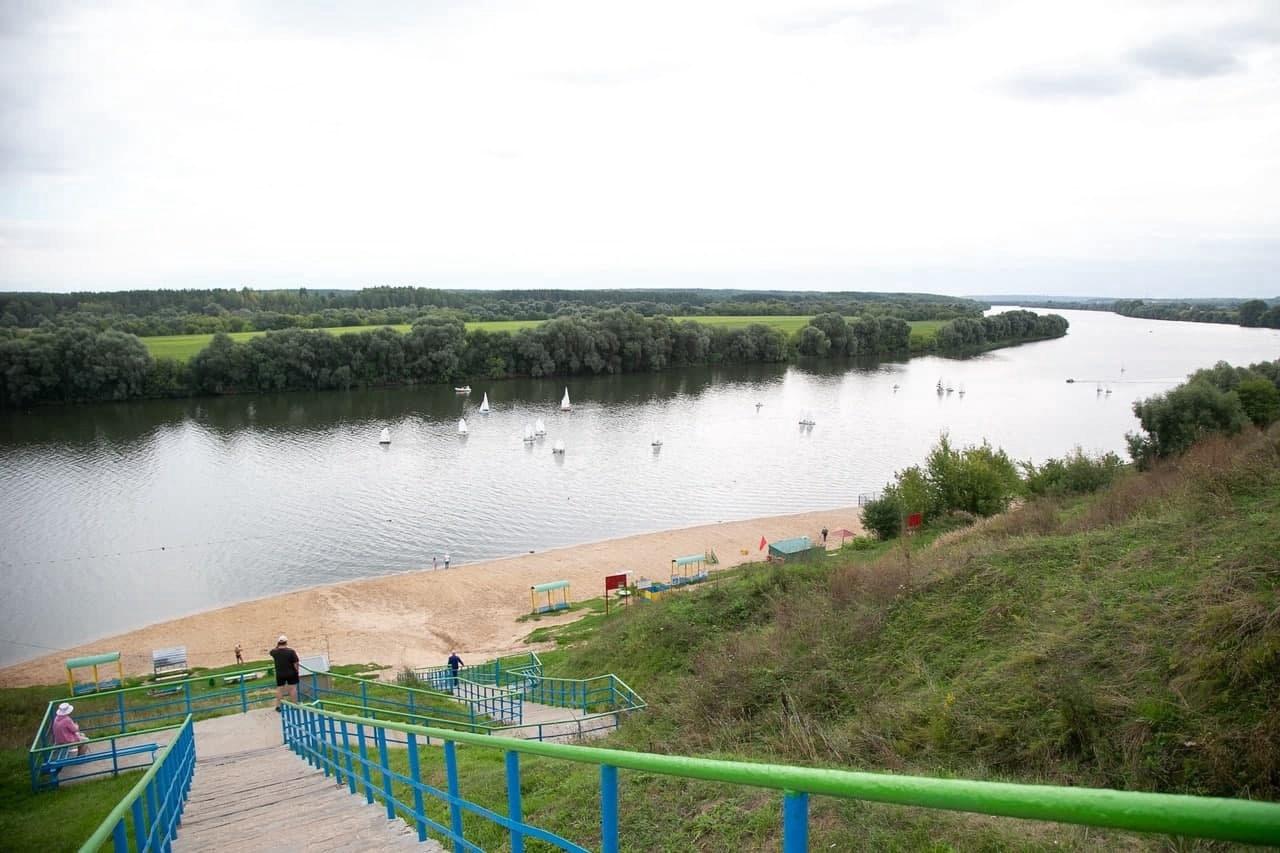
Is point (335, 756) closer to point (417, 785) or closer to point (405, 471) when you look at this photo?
point (417, 785)

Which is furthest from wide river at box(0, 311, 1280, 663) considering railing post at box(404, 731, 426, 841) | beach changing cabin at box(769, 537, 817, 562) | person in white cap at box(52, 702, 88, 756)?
railing post at box(404, 731, 426, 841)

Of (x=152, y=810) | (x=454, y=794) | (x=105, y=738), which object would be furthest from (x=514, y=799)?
(x=105, y=738)

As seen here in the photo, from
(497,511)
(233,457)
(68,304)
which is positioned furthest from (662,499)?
(68,304)

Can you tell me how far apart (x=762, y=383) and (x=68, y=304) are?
348 feet

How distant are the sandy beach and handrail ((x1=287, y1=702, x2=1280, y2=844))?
24121 millimetres

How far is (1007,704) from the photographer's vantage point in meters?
8.59

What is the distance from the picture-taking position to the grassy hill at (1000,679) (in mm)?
6457

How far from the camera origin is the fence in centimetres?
396

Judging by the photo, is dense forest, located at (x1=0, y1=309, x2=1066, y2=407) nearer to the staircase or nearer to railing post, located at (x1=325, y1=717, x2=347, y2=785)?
the staircase

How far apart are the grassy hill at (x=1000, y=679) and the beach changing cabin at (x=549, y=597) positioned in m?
13.5

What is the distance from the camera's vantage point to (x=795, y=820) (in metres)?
2.39

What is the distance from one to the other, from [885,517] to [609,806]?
28315 millimetres

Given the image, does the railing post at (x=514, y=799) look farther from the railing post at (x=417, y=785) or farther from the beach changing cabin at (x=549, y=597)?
the beach changing cabin at (x=549, y=597)

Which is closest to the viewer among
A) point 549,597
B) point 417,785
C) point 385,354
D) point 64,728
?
point 417,785
